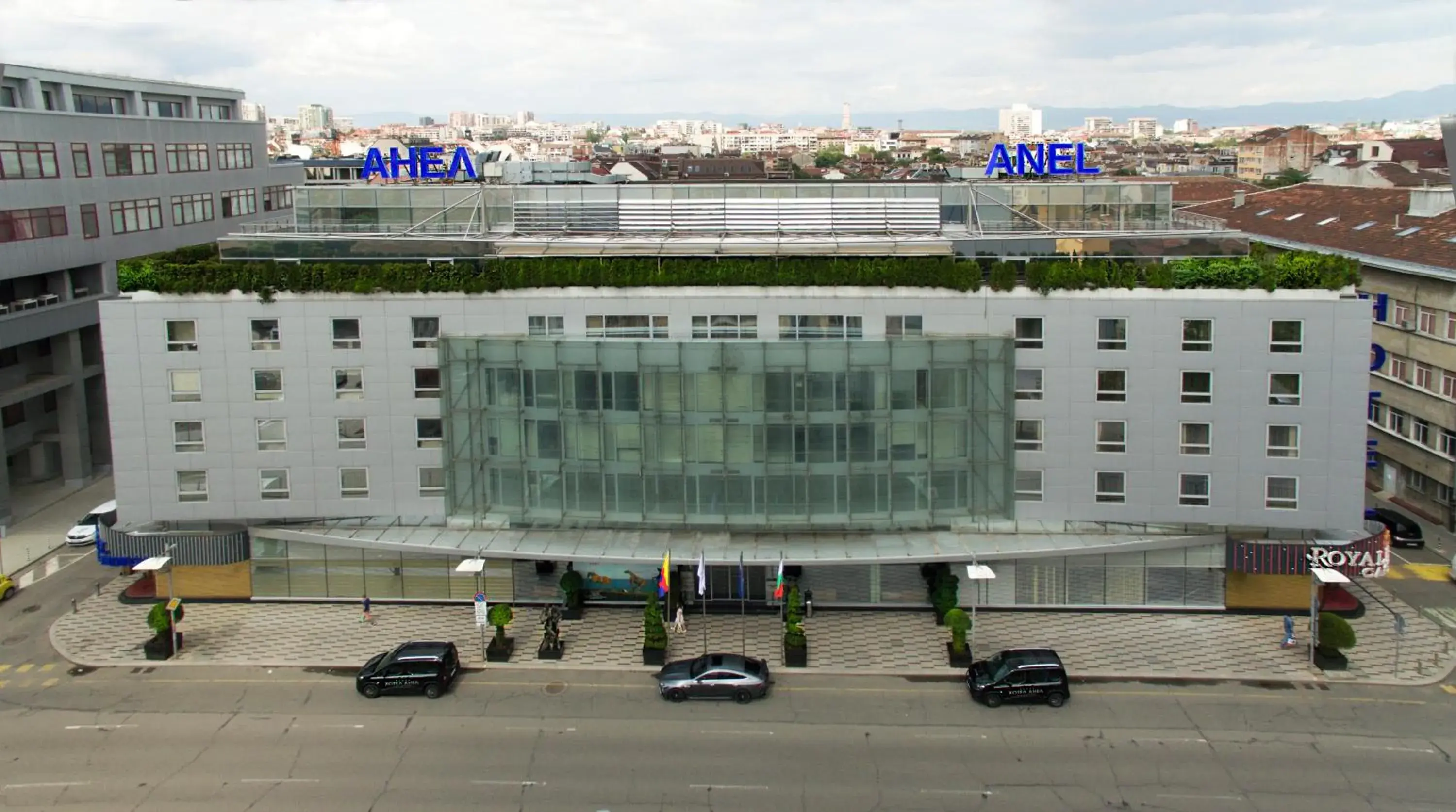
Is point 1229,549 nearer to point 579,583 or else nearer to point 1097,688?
point 1097,688

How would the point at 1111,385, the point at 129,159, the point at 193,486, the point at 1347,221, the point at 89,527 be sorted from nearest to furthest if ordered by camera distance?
the point at 1111,385, the point at 193,486, the point at 89,527, the point at 129,159, the point at 1347,221

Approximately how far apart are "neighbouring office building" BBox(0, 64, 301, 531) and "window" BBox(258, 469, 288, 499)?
846 inches

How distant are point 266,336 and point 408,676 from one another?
15.2 meters

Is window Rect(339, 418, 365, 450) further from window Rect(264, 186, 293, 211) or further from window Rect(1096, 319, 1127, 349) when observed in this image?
window Rect(264, 186, 293, 211)

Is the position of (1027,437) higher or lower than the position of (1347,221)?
lower

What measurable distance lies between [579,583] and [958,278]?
62.3ft

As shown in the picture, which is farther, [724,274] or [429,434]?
[429,434]

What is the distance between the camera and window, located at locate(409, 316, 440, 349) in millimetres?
45625

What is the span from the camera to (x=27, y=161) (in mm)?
60906

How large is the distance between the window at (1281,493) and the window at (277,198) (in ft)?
233

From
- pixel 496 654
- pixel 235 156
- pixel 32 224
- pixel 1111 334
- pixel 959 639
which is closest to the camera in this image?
pixel 959 639

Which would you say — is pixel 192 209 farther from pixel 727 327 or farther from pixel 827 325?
pixel 827 325

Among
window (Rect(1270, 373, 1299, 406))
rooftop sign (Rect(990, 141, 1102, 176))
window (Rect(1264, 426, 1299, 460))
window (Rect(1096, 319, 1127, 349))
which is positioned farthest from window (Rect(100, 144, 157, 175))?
window (Rect(1264, 426, 1299, 460))

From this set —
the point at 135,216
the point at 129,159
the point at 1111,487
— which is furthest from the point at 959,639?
the point at 129,159
